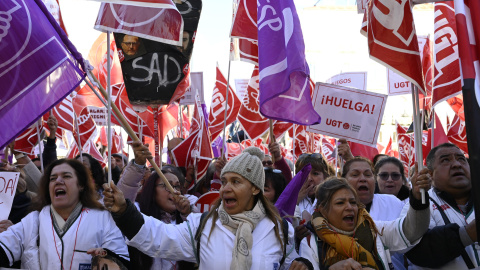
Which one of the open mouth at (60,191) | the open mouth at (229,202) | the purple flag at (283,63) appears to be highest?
the purple flag at (283,63)

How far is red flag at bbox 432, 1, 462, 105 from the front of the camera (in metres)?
5.48

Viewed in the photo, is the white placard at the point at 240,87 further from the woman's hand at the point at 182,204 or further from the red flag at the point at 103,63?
the woman's hand at the point at 182,204

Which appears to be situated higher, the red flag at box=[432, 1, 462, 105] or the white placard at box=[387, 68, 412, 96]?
the red flag at box=[432, 1, 462, 105]

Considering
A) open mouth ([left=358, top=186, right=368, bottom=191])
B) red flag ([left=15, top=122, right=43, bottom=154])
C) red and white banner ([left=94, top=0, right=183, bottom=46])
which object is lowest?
red flag ([left=15, top=122, right=43, bottom=154])

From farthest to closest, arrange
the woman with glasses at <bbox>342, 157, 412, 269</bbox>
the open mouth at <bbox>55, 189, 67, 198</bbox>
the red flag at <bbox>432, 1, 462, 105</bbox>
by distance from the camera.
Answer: the red flag at <bbox>432, 1, 462, 105</bbox>, the woman with glasses at <bbox>342, 157, 412, 269</bbox>, the open mouth at <bbox>55, 189, 67, 198</bbox>

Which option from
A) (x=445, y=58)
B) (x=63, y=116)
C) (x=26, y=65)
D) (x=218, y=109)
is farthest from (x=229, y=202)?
(x=218, y=109)

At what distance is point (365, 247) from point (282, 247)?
0.52m

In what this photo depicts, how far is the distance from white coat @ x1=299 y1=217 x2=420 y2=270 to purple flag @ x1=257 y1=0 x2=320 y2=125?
5.67 feet

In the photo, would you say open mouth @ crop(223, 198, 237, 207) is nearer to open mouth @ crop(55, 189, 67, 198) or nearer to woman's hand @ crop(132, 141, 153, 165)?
woman's hand @ crop(132, 141, 153, 165)

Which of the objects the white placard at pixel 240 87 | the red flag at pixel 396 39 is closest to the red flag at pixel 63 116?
the white placard at pixel 240 87

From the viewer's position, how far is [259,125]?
9141 millimetres

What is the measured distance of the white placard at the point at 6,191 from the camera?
4566 mm

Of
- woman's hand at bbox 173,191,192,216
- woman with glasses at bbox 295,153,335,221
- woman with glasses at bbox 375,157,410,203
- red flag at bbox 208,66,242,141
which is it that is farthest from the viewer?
red flag at bbox 208,66,242,141

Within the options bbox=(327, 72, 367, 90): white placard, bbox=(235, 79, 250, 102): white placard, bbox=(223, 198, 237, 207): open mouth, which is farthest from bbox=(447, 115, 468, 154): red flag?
bbox=(223, 198, 237, 207): open mouth
